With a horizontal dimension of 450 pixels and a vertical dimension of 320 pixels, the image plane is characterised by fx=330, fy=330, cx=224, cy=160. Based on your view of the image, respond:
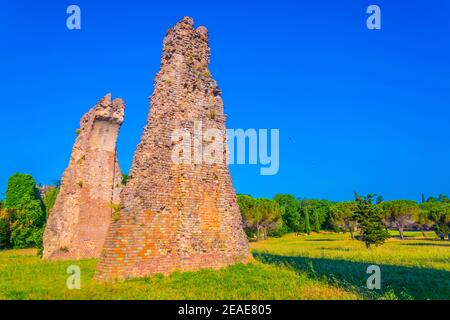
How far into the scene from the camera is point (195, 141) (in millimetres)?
13711

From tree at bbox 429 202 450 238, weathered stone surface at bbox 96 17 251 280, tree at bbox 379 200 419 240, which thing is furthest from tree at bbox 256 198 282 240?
weathered stone surface at bbox 96 17 251 280

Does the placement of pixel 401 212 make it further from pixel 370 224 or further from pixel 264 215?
pixel 370 224

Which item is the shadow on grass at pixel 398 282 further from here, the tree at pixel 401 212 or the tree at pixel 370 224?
the tree at pixel 401 212

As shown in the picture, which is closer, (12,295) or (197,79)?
(12,295)

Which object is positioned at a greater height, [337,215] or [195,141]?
[195,141]

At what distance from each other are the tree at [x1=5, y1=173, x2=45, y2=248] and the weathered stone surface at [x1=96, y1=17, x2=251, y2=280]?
35.3 m

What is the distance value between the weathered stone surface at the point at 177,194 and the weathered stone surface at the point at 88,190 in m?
10.3

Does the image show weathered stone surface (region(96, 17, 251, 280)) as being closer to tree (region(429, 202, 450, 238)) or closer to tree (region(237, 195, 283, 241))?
tree (region(237, 195, 283, 241))

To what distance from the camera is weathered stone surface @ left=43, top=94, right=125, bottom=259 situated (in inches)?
840

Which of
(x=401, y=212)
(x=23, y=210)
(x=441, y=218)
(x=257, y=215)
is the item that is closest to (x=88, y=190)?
(x=23, y=210)

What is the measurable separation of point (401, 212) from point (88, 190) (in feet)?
163
